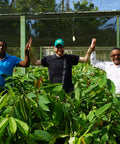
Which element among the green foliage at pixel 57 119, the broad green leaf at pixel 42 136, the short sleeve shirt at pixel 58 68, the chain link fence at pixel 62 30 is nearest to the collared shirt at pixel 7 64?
the short sleeve shirt at pixel 58 68

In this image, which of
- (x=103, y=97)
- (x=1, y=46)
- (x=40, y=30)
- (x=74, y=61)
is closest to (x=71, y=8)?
(x=40, y=30)

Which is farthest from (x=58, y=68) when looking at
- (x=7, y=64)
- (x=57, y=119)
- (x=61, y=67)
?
(x=57, y=119)

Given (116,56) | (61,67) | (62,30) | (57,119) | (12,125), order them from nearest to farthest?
1. (12,125)
2. (57,119)
3. (116,56)
4. (61,67)
5. (62,30)

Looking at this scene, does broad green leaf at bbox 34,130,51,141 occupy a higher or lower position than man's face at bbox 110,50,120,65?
lower

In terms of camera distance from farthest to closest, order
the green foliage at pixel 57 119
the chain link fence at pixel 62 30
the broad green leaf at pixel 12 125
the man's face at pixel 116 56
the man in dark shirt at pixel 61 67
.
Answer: the chain link fence at pixel 62 30, the man in dark shirt at pixel 61 67, the man's face at pixel 116 56, the green foliage at pixel 57 119, the broad green leaf at pixel 12 125

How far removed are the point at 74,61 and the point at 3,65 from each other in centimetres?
86

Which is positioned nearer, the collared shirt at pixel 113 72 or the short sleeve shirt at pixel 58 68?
the collared shirt at pixel 113 72

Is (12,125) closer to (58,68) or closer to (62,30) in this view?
(58,68)

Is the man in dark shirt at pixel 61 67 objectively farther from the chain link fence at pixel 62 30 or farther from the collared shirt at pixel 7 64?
the chain link fence at pixel 62 30

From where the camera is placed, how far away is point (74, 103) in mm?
1098

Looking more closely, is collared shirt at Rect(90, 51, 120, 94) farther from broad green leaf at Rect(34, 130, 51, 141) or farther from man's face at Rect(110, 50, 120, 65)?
broad green leaf at Rect(34, 130, 51, 141)

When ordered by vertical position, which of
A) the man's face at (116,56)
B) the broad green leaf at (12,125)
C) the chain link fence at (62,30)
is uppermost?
the chain link fence at (62,30)

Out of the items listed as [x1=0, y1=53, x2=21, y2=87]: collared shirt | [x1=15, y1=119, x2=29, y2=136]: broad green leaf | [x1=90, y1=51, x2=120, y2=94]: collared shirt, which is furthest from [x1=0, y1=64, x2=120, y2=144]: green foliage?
[x1=0, y1=53, x2=21, y2=87]: collared shirt

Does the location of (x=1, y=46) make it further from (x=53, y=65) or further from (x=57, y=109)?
(x=57, y=109)
